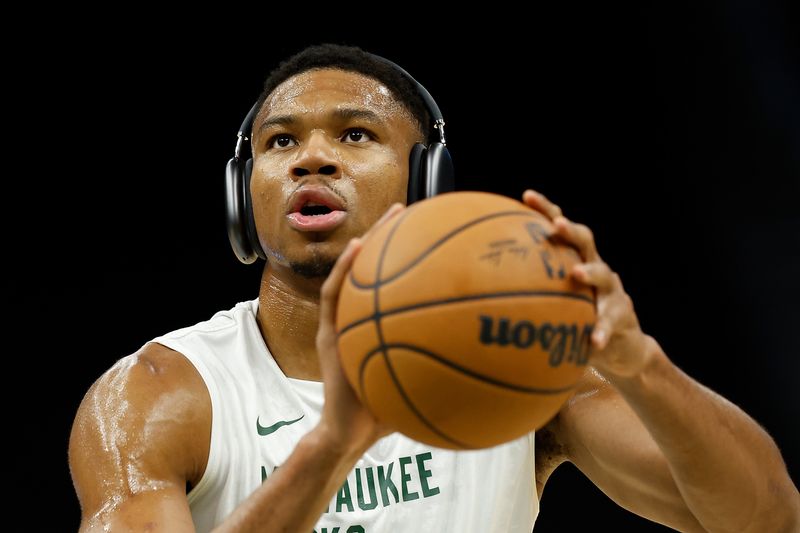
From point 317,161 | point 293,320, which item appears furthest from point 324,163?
point 293,320

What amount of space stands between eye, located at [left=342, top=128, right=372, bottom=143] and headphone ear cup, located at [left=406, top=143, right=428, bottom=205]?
4.6 inches

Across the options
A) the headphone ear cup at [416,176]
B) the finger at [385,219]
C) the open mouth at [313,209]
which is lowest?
the open mouth at [313,209]

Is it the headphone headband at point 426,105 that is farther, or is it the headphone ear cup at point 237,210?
the headphone headband at point 426,105

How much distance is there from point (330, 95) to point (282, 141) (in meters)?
0.16

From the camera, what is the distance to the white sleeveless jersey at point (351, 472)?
7.14 ft

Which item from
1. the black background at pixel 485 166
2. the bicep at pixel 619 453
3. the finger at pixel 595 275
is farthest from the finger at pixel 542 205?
the black background at pixel 485 166

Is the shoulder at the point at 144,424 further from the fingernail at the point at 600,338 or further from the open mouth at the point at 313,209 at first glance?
the fingernail at the point at 600,338

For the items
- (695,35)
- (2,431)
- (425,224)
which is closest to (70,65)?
(2,431)

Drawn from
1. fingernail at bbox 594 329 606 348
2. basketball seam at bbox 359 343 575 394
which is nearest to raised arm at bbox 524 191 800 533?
fingernail at bbox 594 329 606 348

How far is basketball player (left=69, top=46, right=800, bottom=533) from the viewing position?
177 centimetres

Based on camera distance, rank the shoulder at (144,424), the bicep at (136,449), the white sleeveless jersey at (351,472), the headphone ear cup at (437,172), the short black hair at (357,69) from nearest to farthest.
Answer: the bicep at (136,449) < the shoulder at (144,424) < the white sleeveless jersey at (351,472) < the headphone ear cup at (437,172) < the short black hair at (357,69)

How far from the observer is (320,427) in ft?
5.32

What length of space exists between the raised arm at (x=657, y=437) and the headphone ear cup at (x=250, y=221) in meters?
0.81

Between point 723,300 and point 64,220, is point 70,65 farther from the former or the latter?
point 723,300
